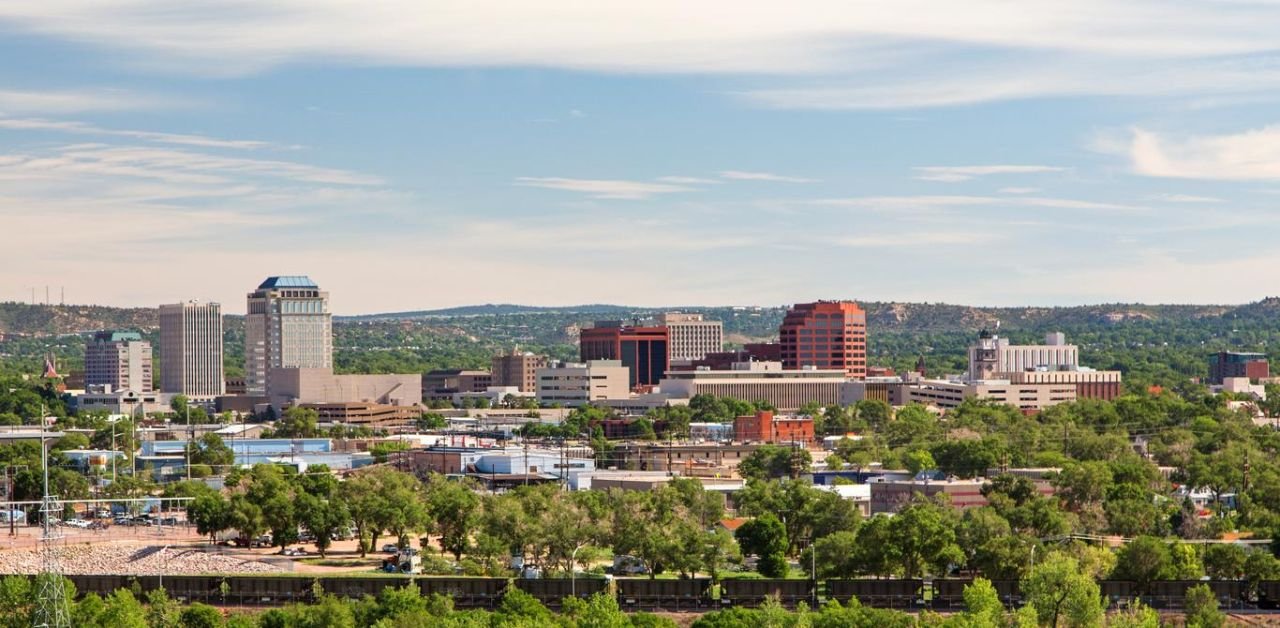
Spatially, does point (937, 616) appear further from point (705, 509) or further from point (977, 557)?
point (705, 509)

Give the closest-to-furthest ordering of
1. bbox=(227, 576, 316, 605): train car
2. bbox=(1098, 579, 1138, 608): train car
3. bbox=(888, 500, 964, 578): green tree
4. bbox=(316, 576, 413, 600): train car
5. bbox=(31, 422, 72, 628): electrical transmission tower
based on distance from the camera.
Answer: bbox=(31, 422, 72, 628): electrical transmission tower → bbox=(1098, 579, 1138, 608): train car → bbox=(316, 576, 413, 600): train car → bbox=(227, 576, 316, 605): train car → bbox=(888, 500, 964, 578): green tree

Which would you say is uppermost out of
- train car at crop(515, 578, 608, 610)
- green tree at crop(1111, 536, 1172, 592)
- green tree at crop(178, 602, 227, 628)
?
green tree at crop(1111, 536, 1172, 592)

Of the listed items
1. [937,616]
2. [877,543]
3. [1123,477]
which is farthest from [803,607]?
[1123,477]

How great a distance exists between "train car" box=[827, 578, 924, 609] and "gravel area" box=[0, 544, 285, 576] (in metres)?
32.0

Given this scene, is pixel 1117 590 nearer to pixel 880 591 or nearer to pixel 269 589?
pixel 880 591

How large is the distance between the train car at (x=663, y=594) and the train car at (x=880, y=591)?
6166mm

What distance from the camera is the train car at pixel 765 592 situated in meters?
106

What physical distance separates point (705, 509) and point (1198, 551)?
30.8 metres

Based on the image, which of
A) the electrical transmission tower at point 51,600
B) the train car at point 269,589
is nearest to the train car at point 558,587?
the train car at point 269,589

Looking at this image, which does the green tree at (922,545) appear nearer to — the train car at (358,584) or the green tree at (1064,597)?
the green tree at (1064,597)

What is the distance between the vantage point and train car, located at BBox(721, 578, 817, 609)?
106 meters

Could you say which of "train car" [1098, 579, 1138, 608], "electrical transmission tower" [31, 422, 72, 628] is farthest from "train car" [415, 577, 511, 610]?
→ "train car" [1098, 579, 1138, 608]

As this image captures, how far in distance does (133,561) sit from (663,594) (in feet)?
117

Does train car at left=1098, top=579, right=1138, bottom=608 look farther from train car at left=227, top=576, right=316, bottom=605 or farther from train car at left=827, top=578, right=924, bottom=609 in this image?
train car at left=227, top=576, right=316, bottom=605
